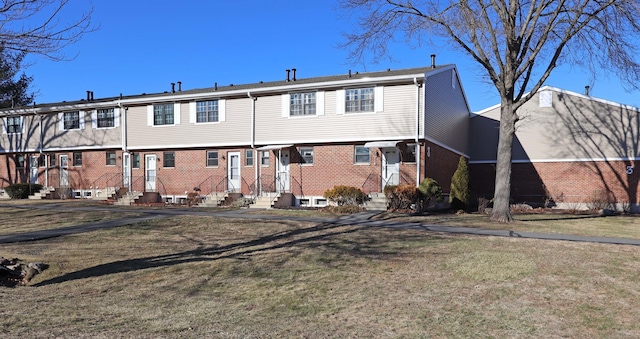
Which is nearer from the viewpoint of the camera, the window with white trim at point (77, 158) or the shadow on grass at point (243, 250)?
the shadow on grass at point (243, 250)

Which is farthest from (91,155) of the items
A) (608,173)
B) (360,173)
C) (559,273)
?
(608,173)

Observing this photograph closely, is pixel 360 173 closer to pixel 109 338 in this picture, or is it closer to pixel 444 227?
pixel 444 227

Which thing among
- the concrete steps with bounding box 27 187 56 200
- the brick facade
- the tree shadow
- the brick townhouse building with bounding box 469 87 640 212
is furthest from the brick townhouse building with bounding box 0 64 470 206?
the tree shadow

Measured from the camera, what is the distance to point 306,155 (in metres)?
22.4

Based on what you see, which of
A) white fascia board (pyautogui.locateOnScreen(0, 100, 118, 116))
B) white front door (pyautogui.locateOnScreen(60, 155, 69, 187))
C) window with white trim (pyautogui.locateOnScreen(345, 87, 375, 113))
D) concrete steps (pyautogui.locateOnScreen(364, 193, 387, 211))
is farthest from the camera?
white front door (pyautogui.locateOnScreen(60, 155, 69, 187))

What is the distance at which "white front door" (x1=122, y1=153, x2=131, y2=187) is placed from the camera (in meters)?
26.5

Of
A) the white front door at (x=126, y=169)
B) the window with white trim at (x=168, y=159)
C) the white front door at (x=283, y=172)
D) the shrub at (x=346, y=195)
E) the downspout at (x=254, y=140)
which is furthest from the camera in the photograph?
the white front door at (x=126, y=169)

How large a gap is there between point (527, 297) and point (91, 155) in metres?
27.0

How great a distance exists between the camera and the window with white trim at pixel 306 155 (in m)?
22.3

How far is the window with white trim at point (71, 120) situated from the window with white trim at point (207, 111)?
887cm

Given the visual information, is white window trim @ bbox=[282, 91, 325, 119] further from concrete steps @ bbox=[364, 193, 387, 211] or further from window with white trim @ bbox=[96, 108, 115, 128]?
window with white trim @ bbox=[96, 108, 115, 128]

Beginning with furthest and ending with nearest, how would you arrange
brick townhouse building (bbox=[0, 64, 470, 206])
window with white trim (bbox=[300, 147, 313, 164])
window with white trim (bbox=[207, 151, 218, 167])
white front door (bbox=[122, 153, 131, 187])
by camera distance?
1. white front door (bbox=[122, 153, 131, 187])
2. window with white trim (bbox=[207, 151, 218, 167])
3. window with white trim (bbox=[300, 147, 313, 164])
4. brick townhouse building (bbox=[0, 64, 470, 206])

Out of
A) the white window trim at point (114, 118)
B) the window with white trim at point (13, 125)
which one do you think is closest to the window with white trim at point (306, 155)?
the white window trim at point (114, 118)

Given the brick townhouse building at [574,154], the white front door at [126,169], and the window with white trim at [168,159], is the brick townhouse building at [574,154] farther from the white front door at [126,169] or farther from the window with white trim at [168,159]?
the white front door at [126,169]
